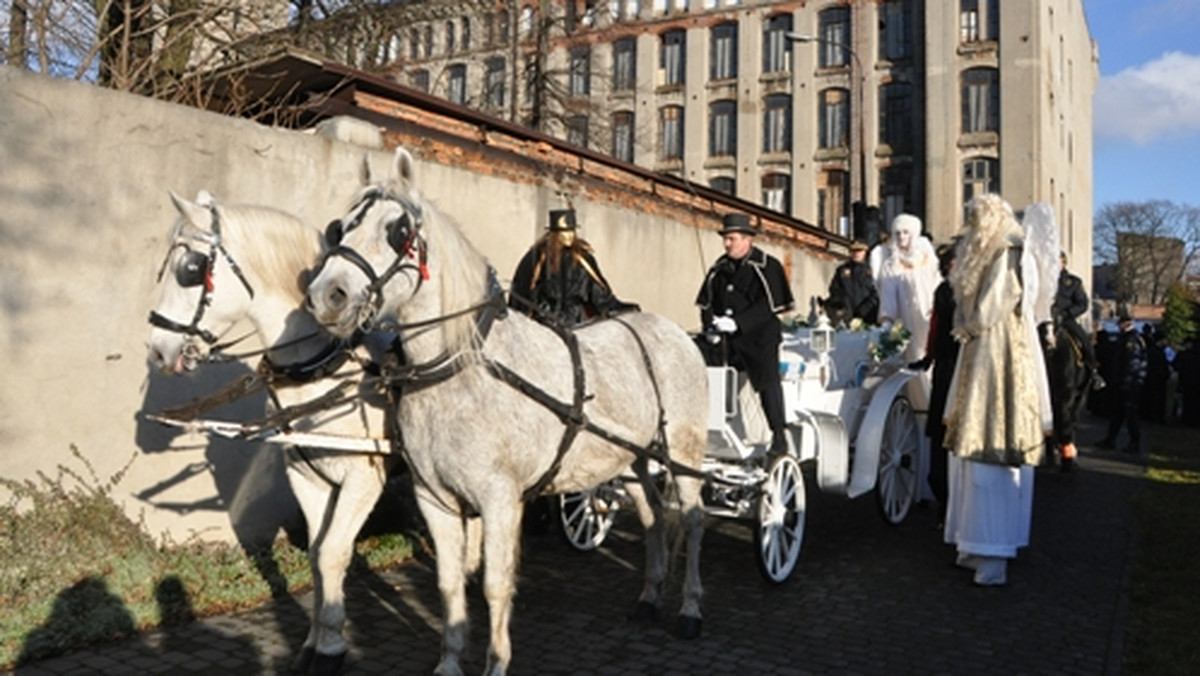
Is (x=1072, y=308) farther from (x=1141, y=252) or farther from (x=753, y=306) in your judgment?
(x=1141, y=252)

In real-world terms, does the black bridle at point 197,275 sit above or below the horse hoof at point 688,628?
above

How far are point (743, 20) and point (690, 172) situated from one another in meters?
6.89

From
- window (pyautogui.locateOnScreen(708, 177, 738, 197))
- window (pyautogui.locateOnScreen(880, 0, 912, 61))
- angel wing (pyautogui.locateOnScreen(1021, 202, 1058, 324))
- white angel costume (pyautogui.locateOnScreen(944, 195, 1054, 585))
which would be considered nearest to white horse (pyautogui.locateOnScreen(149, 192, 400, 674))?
white angel costume (pyautogui.locateOnScreen(944, 195, 1054, 585))

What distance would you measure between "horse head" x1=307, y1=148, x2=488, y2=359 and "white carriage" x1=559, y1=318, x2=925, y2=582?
241 centimetres

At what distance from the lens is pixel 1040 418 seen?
6461 millimetres

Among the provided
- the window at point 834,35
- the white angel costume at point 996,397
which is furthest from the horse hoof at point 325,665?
the window at point 834,35

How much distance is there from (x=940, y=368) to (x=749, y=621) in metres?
3.03

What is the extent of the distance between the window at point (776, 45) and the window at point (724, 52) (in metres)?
1.33

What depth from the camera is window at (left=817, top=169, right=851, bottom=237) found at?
124ft

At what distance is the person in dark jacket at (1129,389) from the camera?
1382 centimetres

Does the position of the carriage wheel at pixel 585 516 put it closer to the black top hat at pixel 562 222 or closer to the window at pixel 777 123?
the black top hat at pixel 562 222

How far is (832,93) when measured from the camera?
38.3 m

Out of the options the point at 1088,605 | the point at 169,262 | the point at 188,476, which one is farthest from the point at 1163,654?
the point at 188,476

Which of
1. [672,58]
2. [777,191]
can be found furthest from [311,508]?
[672,58]
